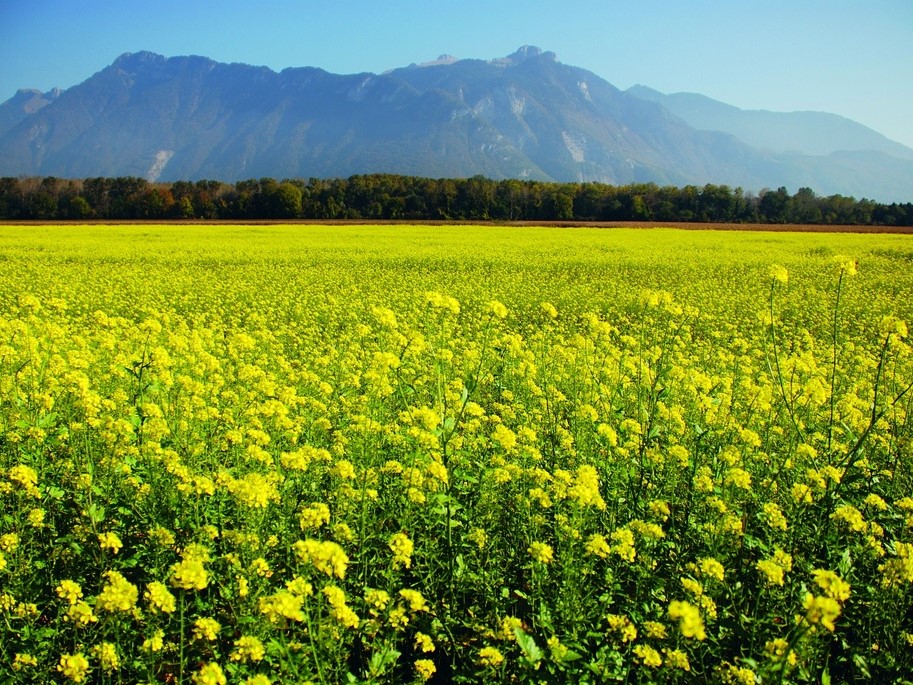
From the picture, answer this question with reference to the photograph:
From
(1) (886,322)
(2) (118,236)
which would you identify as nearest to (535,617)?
(1) (886,322)

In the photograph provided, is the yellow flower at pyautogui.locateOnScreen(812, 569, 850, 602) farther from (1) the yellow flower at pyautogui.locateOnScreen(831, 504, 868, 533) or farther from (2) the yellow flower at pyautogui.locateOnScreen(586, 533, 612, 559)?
(1) the yellow flower at pyautogui.locateOnScreen(831, 504, 868, 533)

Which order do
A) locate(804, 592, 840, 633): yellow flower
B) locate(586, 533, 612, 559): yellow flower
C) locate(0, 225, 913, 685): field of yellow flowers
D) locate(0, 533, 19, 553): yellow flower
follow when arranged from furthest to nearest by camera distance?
1. locate(586, 533, 612, 559): yellow flower
2. locate(0, 533, 19, 553): yellow flower
3. locate(0, 225, 913, 685): field of yellow flowers
4. locate(804, 592, 840, 633): yellow flower

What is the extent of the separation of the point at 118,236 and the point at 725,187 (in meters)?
51.8

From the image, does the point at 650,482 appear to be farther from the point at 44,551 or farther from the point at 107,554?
the point at 44,551

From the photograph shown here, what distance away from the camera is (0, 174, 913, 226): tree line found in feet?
184

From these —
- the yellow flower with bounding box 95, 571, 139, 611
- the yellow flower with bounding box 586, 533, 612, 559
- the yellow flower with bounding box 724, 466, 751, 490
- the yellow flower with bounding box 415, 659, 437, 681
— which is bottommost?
the yellow flower with bounding box 415, 659, 437, 681

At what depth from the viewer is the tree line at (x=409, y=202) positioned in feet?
184

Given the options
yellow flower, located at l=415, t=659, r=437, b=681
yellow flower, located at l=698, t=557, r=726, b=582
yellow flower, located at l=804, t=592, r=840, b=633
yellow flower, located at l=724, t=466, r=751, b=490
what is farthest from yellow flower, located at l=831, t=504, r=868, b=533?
yellow flower, located at l=415, t=659, r=437, b=681

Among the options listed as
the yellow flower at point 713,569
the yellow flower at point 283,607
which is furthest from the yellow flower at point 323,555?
the yellow flower at point 713,569

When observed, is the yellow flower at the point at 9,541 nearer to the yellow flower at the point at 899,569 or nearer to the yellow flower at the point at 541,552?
the yellow flower at the point at 541,552

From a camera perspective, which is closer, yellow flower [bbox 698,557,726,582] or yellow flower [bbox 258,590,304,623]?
yellow flower [bbox 258,590,304,623]

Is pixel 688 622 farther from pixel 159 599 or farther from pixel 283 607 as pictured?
pixel 159 599

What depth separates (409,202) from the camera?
59375 mm

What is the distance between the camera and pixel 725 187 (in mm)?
54656
